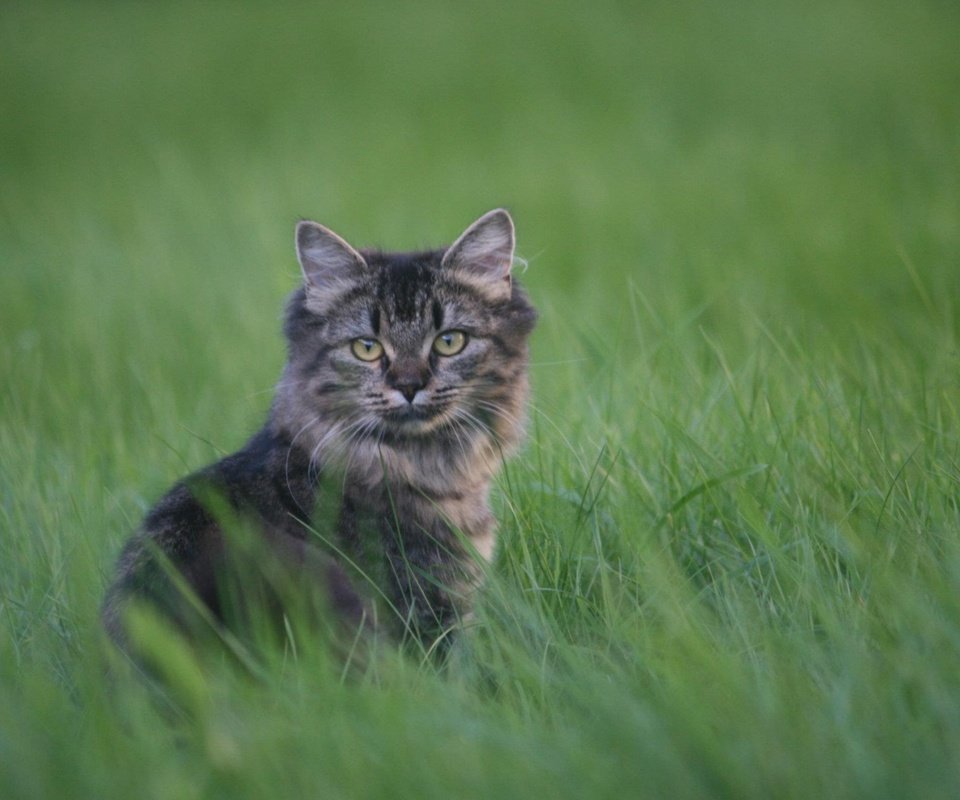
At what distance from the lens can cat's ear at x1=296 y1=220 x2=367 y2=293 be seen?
3668mm

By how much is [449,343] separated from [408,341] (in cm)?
15

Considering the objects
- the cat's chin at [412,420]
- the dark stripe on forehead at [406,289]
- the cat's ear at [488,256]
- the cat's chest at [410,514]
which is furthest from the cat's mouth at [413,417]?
the cat's ear at [488,256]

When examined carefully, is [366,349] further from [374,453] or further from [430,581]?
[430,581]

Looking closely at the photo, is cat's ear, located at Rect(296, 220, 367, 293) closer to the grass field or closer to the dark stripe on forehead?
the dark stripe on forehead

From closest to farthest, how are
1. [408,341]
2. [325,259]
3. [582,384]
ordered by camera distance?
[408,341], [325,259], [582,384]

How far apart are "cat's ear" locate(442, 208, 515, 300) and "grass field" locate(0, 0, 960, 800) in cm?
58

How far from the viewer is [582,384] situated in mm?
4898

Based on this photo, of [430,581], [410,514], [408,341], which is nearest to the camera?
[430,581]

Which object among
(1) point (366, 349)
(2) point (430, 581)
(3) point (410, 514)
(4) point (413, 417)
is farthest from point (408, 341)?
(2) point (430, 581)

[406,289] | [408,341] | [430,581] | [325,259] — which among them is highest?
[325,259]

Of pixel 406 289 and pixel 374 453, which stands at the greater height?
pixel 406 289

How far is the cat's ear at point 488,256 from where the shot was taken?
12.3 ft

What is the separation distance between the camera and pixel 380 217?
890 cm

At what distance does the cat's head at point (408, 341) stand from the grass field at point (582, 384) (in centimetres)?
34
